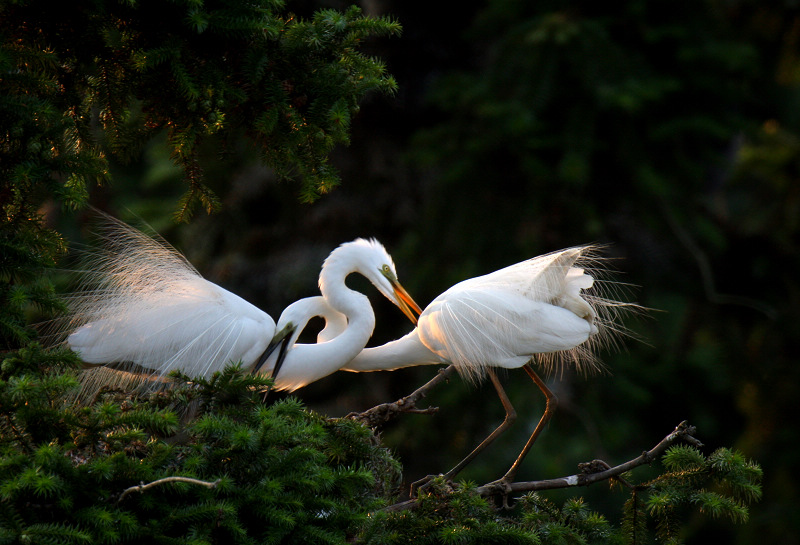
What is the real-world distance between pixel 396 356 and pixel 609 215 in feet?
6.87

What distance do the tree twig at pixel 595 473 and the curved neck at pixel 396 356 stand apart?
592mm

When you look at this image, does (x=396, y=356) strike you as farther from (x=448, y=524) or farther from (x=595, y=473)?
(x=448, y=524)

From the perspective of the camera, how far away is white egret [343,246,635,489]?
7.94ft

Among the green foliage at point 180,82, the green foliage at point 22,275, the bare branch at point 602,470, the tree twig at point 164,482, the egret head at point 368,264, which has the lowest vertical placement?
the bare branch at point 602,470

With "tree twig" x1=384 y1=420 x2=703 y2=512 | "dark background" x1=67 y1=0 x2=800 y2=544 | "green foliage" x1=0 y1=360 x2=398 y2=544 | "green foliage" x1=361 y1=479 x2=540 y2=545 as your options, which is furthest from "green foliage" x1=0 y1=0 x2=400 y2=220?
"dark background" x1=67 y1=0 x2=800 y2=544

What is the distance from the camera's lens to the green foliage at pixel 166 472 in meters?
1.32

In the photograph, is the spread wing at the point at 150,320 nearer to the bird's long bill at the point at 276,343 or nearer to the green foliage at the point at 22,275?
the bird's long bill at the point at 276,343

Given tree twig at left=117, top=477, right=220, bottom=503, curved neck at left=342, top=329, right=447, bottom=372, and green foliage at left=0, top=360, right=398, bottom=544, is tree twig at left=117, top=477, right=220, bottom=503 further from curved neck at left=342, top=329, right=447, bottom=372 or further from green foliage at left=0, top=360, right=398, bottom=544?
curved neck at left=342, top=329, right=447, bottom=372

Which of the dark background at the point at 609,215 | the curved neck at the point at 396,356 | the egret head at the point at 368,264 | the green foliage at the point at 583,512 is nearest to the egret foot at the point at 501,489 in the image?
the green foliage at the point at 583,512

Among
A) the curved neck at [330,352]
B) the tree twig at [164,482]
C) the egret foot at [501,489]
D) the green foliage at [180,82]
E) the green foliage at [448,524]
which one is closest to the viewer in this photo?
the tree twig at [164,482]

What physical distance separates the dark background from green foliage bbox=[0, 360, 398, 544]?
227 centimetres

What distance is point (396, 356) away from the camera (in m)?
2.62

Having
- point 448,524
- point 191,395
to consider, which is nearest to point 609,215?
point 448,524

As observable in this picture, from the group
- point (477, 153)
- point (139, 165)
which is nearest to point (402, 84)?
point (477, 153)
